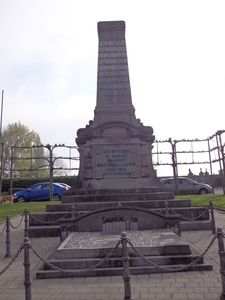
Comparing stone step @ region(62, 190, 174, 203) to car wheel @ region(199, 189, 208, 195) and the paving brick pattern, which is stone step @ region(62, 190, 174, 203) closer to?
the paving brick pattern

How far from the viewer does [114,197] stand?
35.7ft

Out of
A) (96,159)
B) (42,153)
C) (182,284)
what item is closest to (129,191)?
(96,159)

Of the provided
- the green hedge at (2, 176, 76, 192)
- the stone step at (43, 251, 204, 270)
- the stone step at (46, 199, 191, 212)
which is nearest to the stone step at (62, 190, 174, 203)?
the stone step at (46, 199, 191, 212)

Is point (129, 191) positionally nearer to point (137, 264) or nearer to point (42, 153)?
point (137, 264)

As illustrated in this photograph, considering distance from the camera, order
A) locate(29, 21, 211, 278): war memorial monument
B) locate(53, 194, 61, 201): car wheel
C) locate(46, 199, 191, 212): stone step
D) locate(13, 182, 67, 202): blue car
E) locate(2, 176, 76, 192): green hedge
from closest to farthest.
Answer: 1. locate(29, 21, 211, 278): war memorial monument
2. locate(46, 199, 191, 212): stone step
3. locate(53, 194, 61, 201): car wheel
4. locate(13, 182, 67, 202): blue car
5. locate(2, 176, 76, 192): green hedge

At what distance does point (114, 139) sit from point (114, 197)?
2.42 meters

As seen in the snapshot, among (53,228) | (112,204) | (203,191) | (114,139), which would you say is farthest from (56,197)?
(53,228)

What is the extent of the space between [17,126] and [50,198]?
2833 cm

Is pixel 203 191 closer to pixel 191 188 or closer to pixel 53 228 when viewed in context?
pixel 191 188

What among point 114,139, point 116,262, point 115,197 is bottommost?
point 116,262

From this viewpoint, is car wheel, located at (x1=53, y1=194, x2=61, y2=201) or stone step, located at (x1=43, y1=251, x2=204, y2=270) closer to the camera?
stone step, located at (x1=43, y1=251, x2=204, y2=270)

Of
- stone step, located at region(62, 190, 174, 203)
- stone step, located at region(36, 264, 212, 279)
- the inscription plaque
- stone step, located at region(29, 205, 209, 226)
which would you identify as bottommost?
stone step, located at region(36, 264, 212, 279)

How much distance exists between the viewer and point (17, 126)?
45938mm

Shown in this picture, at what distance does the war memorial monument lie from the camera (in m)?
5.82
